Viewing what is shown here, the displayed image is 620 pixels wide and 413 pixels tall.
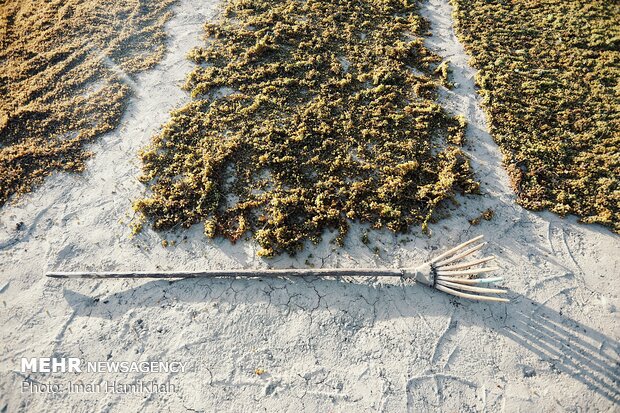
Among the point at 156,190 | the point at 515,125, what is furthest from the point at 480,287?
the point at 156,190

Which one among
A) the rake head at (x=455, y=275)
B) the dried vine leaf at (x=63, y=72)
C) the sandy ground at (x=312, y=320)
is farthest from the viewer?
the dried vine leaf at (x=63, y=72)

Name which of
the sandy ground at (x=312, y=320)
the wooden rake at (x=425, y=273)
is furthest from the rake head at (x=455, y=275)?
the sandy ground at (x=312, y=320)

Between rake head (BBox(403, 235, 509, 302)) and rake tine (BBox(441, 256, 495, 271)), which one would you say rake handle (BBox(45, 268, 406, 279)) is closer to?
rake head (BBox(403, 235, 509, 302))

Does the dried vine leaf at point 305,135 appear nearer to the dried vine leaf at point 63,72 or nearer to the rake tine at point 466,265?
the rake tine at point 466,265

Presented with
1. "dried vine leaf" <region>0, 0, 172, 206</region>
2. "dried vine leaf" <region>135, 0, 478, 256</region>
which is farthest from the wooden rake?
"dried vine leaf" <region>0, 0, 172, 206</region>

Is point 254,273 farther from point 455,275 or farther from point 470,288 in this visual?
point 470,288

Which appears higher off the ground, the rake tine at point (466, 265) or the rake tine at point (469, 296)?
the rake tine at point (466, 265)
